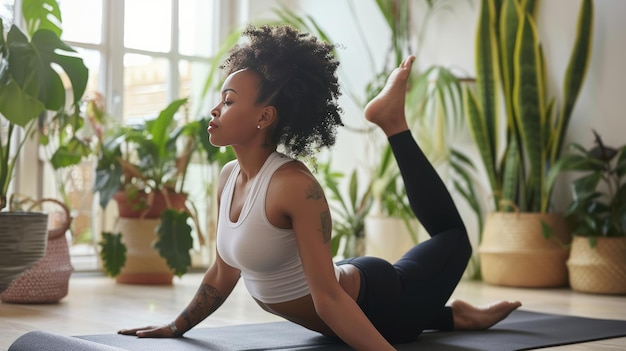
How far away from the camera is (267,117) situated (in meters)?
1.87

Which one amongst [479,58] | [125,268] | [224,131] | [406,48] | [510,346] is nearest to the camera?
[224,131]

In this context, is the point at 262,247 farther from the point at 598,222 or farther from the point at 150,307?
the point at 598,222

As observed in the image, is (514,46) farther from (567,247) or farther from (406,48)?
(567,247)

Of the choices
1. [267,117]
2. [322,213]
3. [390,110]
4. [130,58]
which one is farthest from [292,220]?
[130,58]

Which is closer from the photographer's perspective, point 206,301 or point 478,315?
point 206,301

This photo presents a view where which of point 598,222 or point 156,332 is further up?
point 598,222

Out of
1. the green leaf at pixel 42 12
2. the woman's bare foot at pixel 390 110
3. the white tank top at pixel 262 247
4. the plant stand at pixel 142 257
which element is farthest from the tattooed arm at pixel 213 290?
the plant stand at pixel 142 257

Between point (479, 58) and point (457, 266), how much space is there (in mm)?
2432

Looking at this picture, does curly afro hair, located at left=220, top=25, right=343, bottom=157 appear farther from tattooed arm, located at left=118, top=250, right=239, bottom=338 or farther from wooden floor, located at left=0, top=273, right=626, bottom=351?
wooden floor, located at left=0, top=273, right=626, bottom=351

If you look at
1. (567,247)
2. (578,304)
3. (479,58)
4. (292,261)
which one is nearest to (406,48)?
(479,58)

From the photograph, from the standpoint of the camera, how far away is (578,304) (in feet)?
11.5

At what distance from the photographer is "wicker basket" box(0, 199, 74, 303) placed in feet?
10.6

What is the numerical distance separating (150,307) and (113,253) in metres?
0.82

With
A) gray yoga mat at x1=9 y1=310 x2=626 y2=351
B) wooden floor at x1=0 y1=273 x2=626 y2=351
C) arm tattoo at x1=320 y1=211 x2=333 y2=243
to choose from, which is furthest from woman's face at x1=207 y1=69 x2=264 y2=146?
wooden floor at x1=0 y1=273 x2=626 y2=351
